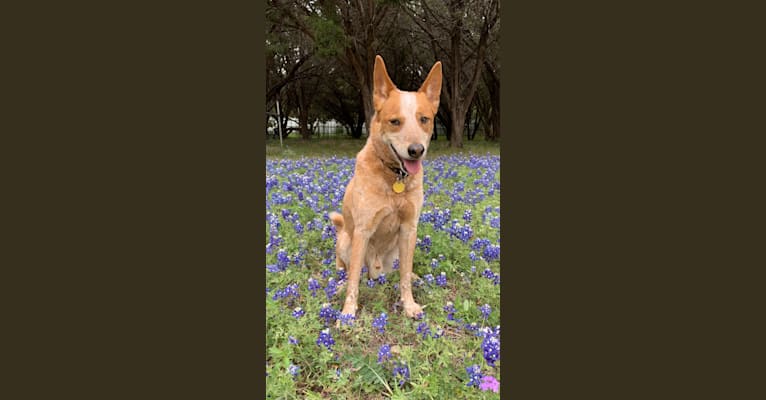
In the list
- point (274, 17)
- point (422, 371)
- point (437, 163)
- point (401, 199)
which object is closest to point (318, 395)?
point (422, 371)

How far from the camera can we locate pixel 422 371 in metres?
1.85

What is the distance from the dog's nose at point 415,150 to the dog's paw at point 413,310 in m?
0.96

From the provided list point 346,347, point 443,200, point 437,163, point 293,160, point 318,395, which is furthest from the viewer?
point 437,163

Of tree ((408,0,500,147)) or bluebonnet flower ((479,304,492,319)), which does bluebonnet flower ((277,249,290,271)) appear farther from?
tree ((408,0,500,147))

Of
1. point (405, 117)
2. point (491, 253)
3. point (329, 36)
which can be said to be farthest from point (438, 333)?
point (329, 36)

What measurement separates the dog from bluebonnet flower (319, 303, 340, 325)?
2.9 inches

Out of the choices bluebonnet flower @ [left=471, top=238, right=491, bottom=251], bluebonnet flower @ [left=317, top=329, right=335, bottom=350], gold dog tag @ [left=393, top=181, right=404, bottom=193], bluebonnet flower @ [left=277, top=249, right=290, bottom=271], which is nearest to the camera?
bluebonnet flower @ [left=317, top=329, right=335, bottom=350]

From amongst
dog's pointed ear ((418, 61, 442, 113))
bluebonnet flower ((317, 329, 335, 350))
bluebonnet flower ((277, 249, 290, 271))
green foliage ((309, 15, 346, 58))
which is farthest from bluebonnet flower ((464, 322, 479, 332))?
green foliage ((309, 15, 346, 58))

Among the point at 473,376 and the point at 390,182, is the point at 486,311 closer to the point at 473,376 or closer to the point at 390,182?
the point at 473,376

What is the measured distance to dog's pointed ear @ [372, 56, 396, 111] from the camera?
211 cm

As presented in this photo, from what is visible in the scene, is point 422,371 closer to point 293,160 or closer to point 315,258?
point 315,258

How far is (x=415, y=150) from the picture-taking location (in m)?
2.00

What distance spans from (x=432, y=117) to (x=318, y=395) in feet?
4.76

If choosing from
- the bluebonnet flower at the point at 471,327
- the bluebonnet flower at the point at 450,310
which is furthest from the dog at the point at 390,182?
the bluebonnet flower at the point at 471,327
